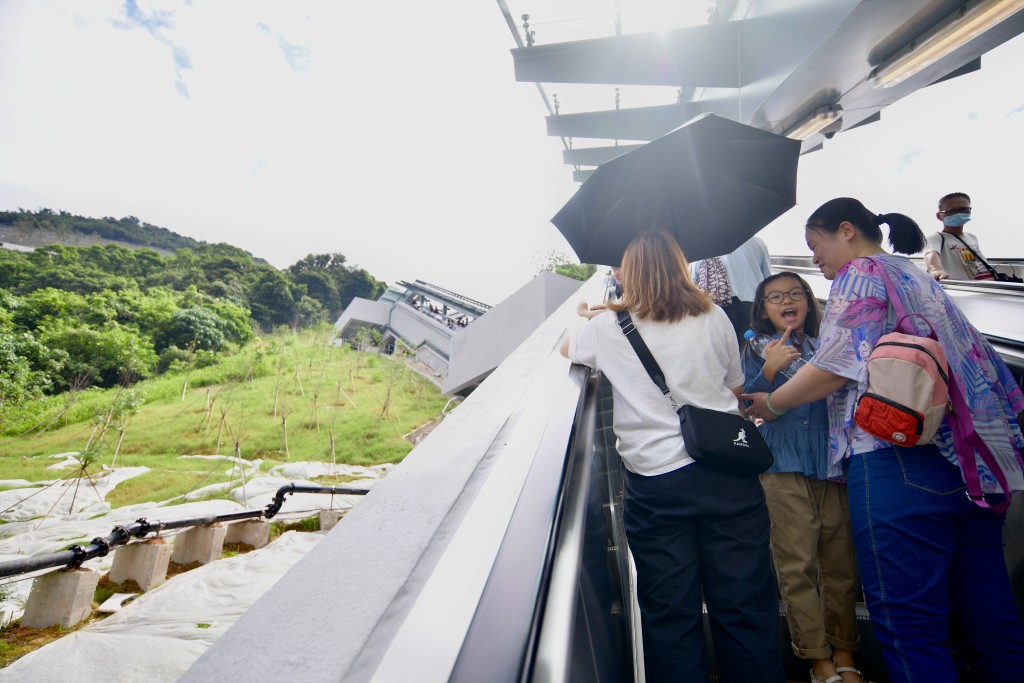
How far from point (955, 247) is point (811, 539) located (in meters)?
3.36

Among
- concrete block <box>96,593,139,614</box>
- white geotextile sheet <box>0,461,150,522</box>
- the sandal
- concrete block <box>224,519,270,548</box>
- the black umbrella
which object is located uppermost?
the black umbrella

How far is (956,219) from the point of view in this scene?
338 centimetres

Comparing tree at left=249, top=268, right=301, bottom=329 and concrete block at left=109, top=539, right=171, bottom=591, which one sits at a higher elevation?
tree at left=249, top=268, right=301, bottom=329

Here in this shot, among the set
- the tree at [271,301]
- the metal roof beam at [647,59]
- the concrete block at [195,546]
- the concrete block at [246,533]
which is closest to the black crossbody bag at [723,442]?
the metal roof beam at [647,59]

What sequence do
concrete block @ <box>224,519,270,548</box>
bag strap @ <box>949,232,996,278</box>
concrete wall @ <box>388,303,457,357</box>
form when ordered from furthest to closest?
concrete wall @ <box>388,303,457,357</box>, concrete block @ <box>224,519,270,548</box>, bag strap @ <box>949,232,996,278</box>

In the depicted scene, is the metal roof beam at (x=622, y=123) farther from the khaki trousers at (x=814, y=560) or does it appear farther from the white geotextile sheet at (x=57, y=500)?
the white geotextile sheet at (x=57, y=500)

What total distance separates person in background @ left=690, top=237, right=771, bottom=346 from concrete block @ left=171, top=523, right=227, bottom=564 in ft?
27.4

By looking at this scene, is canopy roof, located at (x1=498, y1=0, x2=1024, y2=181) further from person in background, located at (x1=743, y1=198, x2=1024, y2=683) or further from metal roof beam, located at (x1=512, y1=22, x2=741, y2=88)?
person in background, located at (x1=743, y1=198, x2=1024, y2=683)

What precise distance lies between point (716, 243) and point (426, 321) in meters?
25.8

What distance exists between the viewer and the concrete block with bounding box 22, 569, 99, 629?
5.23 metres

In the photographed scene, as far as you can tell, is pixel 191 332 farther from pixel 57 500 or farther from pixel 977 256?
pixel 977 256

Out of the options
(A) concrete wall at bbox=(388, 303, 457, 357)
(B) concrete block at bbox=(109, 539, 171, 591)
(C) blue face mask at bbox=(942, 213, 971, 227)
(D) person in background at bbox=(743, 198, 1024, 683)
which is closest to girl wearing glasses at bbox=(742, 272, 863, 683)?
(D) person in background at bbox=(743, 198, 1024, 683)

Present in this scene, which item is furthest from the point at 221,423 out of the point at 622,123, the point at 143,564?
the point at 622,123

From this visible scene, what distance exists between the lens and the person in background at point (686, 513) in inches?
45.4
